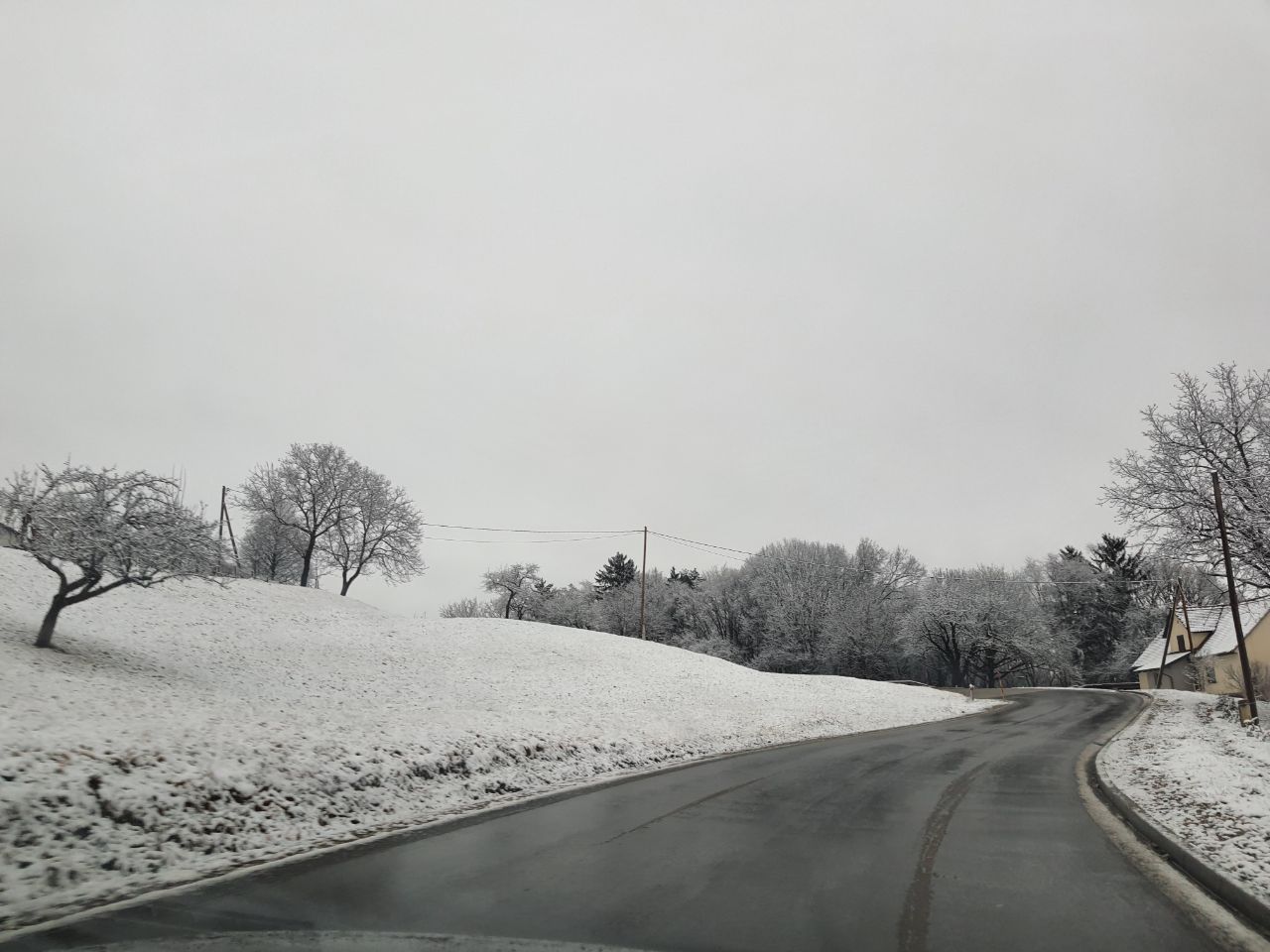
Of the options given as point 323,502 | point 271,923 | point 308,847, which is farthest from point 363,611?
point 271,923

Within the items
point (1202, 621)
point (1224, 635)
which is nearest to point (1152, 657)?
point (1202, 621)

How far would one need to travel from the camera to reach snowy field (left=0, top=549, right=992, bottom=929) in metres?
6.84

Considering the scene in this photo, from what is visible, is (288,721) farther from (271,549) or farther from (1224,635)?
(1224,635)

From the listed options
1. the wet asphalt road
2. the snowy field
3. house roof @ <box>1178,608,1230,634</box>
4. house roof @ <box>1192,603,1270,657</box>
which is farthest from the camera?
house roof @ <box>1178,608,1230,634</box>

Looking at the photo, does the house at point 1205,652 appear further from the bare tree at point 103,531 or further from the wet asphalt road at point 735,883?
the bare tree at point 103,531

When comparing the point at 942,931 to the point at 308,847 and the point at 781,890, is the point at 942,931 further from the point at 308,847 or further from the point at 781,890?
the point at 308,847

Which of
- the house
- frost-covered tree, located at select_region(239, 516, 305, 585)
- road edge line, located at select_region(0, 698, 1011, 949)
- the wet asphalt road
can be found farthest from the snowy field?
the house

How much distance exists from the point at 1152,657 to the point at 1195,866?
79486 mm

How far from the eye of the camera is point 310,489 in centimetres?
5566

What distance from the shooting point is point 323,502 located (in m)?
56.0

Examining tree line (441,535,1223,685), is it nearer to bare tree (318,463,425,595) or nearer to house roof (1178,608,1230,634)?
house roof (1178,608,1230,634)

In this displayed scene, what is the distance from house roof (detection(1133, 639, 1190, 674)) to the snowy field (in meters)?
40.6

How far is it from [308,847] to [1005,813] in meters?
8.58

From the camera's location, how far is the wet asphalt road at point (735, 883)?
4891mm
